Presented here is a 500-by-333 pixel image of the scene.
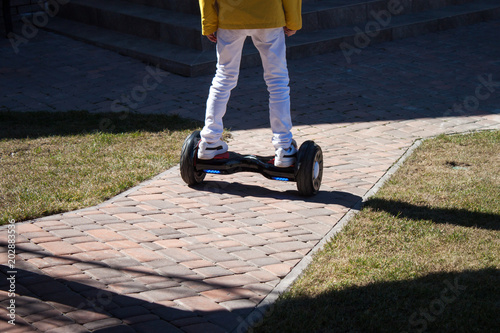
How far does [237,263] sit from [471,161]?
9.65ft

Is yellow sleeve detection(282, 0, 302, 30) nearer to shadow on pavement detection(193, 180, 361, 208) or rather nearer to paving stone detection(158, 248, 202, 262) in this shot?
shadow on pavement detection(193, 180, 361, 208)

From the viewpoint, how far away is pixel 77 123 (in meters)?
7.12

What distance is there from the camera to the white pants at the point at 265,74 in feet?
15.8

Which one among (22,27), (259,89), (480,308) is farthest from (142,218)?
(22,27)

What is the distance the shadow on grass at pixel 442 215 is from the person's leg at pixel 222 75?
1.35m

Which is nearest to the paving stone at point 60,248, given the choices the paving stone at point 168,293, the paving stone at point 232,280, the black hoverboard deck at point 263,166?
the paving stone at point 168,293

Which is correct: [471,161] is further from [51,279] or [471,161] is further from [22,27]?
[22,27]

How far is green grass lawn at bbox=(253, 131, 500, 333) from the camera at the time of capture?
3.27 metres

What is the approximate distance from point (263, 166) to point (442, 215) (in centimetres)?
142

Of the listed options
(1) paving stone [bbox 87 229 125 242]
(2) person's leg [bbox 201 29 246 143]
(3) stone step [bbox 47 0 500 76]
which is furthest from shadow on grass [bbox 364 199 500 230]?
(3) stone step [bbox 47 0 500 76]

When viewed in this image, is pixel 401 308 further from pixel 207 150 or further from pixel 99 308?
pixel 207 150

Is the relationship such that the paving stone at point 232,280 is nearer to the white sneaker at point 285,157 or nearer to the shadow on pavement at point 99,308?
the shadow on pavement at point 99,308

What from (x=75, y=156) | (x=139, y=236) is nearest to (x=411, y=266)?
(x=139, y=236)

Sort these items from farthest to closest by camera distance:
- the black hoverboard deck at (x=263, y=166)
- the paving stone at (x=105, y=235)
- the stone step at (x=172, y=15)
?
1. the stone step at (x=172, y=15)
2. the black hoverboard deck at (x=263, y=166)
3. the paving stone at (x=105, y=235)
